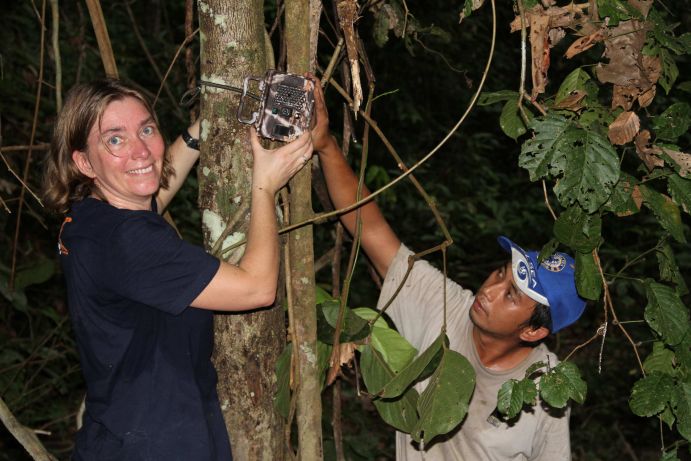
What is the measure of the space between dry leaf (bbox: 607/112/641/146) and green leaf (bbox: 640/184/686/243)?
0.41 ft

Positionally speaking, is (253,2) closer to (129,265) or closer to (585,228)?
(129,265)

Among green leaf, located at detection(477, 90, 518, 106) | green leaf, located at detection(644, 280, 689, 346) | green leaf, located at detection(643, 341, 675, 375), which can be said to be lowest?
green leaf, located at detection(643, 341, 675, 375)

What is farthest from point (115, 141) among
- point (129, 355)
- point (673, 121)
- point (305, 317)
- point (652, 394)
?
point (652, 394)

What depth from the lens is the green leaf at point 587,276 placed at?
5.64ft

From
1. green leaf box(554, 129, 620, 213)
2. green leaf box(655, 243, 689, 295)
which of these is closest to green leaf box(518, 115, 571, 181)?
green leaf box(554, 129, 620, 213)

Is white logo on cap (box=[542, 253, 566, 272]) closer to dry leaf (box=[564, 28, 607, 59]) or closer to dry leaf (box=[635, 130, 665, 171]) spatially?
dry leaf (box=[635, 130, 665, 171])

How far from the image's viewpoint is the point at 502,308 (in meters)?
2.14

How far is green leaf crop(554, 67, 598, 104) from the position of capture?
5.48 ft

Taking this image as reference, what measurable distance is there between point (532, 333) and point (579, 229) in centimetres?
62

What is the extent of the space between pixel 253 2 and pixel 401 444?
4.14 feet

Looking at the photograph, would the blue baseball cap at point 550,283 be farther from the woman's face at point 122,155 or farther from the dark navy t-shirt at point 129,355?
the woman's face at point 122,155

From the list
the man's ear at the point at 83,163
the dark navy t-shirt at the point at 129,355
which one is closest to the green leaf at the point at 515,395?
the dark navy t-shirt at the point at 129,355

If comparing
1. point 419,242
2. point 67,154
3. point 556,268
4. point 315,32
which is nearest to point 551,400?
point 556,268

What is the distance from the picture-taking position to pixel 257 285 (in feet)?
4.97
